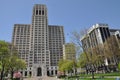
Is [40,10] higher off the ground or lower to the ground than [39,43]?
higher

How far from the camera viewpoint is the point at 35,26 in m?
138

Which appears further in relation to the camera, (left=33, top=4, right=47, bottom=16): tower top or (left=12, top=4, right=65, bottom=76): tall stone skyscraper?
(left=33, top=4, right=47, bottom=16): tower top

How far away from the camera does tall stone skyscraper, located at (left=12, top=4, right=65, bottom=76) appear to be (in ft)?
419

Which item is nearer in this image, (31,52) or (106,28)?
(106,28)

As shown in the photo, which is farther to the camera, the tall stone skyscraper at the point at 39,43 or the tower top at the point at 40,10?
the tower top at the point at 40,10

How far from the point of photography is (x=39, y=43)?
133375 mm

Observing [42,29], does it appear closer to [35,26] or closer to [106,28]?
[35,26]

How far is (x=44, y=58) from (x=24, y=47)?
32556 mm

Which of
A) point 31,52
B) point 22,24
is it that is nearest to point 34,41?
point 31,52

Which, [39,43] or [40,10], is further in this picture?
[40,10]

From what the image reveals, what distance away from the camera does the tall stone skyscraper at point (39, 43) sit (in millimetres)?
127688

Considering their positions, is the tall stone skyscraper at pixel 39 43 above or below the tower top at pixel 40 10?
below

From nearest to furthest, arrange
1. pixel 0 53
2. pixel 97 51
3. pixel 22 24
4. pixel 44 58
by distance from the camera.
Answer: pixel 0 53
pixel 97 51
pixel 44 58
pixel 22 24

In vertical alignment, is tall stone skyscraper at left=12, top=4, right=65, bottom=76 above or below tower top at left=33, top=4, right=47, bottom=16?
below
